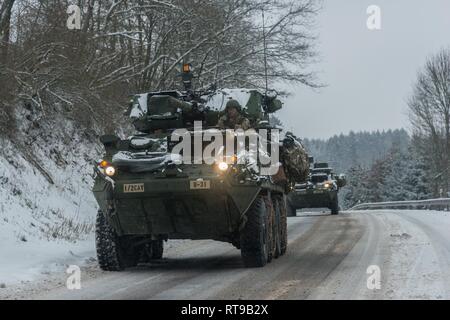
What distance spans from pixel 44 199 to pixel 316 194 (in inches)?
547

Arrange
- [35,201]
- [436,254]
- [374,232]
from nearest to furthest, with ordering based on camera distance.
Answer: [436,254]
[35,201]
[374,232]

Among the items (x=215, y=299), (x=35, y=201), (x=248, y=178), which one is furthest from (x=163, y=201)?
(x=35, y=201)

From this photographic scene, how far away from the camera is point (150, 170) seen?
925 cm

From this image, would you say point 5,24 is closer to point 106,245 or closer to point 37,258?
point 37,258

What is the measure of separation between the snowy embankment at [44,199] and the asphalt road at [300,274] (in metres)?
1.12

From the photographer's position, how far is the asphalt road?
24.2 feet

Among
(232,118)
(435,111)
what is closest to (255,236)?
(232,118)

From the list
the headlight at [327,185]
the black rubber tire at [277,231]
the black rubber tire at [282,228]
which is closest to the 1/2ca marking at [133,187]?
the black rubber tire at [277,231]

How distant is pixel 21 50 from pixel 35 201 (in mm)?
3107

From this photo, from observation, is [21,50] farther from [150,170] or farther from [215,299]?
[215,299]

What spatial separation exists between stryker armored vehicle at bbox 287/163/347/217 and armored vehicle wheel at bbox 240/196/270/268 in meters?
16.0

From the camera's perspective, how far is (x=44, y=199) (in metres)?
14.0

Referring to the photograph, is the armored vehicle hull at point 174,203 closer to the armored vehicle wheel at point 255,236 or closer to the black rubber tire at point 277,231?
the armored vehicle wheel at point 255,236
